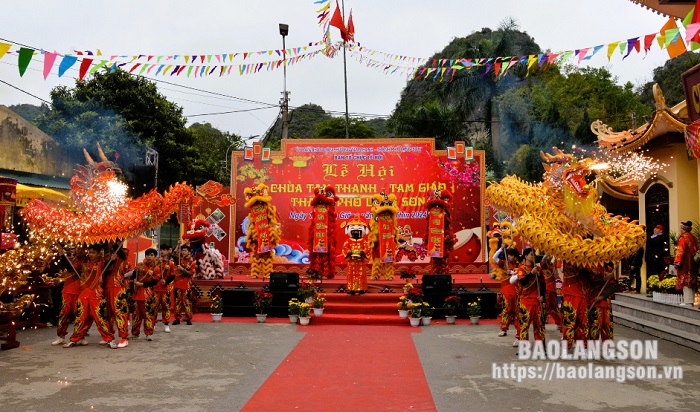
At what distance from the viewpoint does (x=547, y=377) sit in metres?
5.75

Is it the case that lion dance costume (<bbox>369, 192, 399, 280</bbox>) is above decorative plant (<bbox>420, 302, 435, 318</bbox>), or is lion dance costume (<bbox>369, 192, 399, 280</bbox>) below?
above

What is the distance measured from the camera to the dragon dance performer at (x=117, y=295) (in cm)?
732

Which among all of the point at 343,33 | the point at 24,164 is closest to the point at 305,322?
the point at 343,33

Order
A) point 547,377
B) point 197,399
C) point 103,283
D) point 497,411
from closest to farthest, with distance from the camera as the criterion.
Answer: point 497,411
point 197,399
point 547,377
point 103,283

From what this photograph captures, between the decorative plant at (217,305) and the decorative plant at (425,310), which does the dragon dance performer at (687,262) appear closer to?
the decorative plant at (425,310)

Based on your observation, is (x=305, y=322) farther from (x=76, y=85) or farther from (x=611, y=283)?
(x=76, y=85)

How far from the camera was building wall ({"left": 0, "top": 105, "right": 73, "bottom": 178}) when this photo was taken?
1412 cm

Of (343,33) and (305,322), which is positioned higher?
(343,33)

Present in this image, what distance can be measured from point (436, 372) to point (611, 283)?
2290 millimetres

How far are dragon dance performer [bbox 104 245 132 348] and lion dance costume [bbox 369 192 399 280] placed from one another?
20.5ft

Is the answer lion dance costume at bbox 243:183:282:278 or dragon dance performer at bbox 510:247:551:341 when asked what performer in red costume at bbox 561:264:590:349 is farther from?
lion dance costume at bbox 243:183:282:278

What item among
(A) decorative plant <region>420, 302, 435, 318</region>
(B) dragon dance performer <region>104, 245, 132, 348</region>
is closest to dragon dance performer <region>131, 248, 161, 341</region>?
(B) dragon dance performer <region>104, 245, 132, 348</region>

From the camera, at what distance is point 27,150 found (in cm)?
1488

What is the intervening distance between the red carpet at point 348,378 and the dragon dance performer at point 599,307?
6.86 feet
